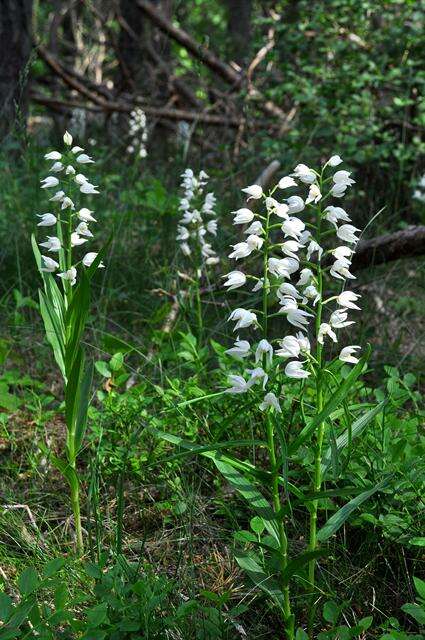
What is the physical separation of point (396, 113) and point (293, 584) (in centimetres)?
496

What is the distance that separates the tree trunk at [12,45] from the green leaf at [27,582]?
4.80 m

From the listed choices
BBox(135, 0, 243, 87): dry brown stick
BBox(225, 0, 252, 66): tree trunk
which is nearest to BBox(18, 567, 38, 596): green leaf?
BBox(135, 0, 243, 87): dry brown stick

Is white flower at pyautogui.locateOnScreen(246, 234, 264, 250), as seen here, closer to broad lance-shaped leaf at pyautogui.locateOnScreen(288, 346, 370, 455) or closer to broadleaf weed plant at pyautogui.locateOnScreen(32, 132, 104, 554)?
broad lance-shaped leaf at pyautogui.locateOnScreen(288, 346, 370, 455)

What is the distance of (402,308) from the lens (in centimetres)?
404

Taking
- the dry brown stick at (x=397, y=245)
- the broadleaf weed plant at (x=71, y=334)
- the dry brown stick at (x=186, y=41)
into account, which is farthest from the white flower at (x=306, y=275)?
the dry brown stick at (x=186, y=41)

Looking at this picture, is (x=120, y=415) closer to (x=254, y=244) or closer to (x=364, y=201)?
(x=254, y=244)

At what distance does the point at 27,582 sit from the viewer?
1.80 metres

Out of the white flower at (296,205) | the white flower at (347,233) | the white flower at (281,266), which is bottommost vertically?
the white flower at (281,266)

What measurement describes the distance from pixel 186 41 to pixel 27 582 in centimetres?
649

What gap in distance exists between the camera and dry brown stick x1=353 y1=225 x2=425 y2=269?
3.71 metres

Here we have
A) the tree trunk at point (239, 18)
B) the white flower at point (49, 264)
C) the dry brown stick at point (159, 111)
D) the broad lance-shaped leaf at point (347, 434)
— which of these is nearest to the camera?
the broad lance-shaped leaf at point (347, 434)

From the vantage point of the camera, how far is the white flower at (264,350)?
Answer: 1846mm

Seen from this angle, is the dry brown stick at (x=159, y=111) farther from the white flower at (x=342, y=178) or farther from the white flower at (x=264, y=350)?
the white flower at (x=264, y=350)

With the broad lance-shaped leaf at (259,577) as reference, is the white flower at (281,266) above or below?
above
